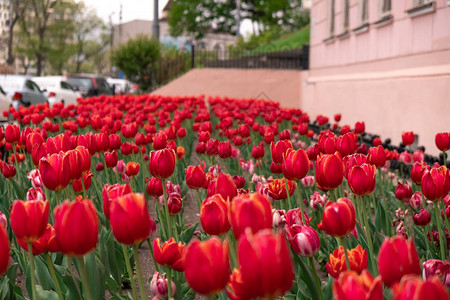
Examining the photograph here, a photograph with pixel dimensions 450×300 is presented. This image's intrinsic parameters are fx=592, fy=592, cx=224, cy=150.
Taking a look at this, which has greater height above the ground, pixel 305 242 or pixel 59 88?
pixel 59 88

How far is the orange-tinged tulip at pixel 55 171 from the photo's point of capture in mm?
2135

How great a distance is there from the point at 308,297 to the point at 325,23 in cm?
1335

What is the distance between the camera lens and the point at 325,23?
14.8 metres

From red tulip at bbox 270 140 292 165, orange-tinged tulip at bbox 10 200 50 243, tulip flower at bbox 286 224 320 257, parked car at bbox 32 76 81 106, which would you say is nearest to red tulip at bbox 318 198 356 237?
tulip flower at bbox 286 224 320 257

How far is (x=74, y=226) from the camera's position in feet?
4.57

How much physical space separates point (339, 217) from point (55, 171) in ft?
3.42

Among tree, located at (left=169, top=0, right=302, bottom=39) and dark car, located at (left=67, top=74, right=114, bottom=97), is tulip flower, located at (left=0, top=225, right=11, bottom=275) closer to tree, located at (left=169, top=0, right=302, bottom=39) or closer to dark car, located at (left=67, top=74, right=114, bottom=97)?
dark car, located at (left=67, top=74, right=114, bottom=97)

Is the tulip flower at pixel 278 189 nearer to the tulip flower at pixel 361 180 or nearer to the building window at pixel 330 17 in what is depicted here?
the tulip flower at pixel 361 180

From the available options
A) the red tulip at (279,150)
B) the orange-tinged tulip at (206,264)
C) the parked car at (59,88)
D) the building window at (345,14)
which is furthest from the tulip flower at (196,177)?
the parked car at (59,88)

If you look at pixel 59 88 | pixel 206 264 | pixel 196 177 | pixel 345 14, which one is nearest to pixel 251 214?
pixel 206 264

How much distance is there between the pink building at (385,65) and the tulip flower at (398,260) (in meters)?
6.81

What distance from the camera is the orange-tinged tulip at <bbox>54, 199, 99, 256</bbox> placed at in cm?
138

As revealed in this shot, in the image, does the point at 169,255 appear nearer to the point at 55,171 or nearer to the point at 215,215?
the point at 215,215

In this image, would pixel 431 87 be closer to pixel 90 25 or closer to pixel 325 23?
pixel 325 23
